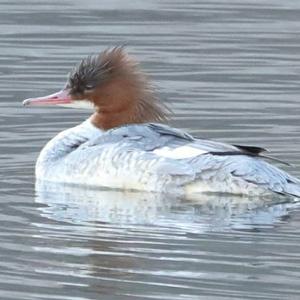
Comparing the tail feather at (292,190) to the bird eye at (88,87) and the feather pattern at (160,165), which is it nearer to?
the feather pattern at (160,165)

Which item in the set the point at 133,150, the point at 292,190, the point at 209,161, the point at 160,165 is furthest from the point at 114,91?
the point at 292,190

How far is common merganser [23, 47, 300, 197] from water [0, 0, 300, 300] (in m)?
0.13

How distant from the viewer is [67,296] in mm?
8898

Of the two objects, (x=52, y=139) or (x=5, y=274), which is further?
(x=52, y=139)

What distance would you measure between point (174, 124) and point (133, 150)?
6.80ft

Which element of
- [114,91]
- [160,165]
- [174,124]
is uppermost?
[114,91]

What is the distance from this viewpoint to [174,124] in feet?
46.2

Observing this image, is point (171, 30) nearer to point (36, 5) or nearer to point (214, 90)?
point (36, 5)

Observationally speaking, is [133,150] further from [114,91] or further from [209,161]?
[114,91]

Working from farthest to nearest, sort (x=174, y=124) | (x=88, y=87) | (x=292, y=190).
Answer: (x=174, y=124) → (x=88, y=87) → (x=292, y=190)

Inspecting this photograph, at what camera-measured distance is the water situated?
9336 millimetres

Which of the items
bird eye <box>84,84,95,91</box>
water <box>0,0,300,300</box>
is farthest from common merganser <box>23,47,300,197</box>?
water <box>0,0,300,300</box>

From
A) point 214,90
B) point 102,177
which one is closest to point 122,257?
point 102,177

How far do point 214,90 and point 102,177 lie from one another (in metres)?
3.45
